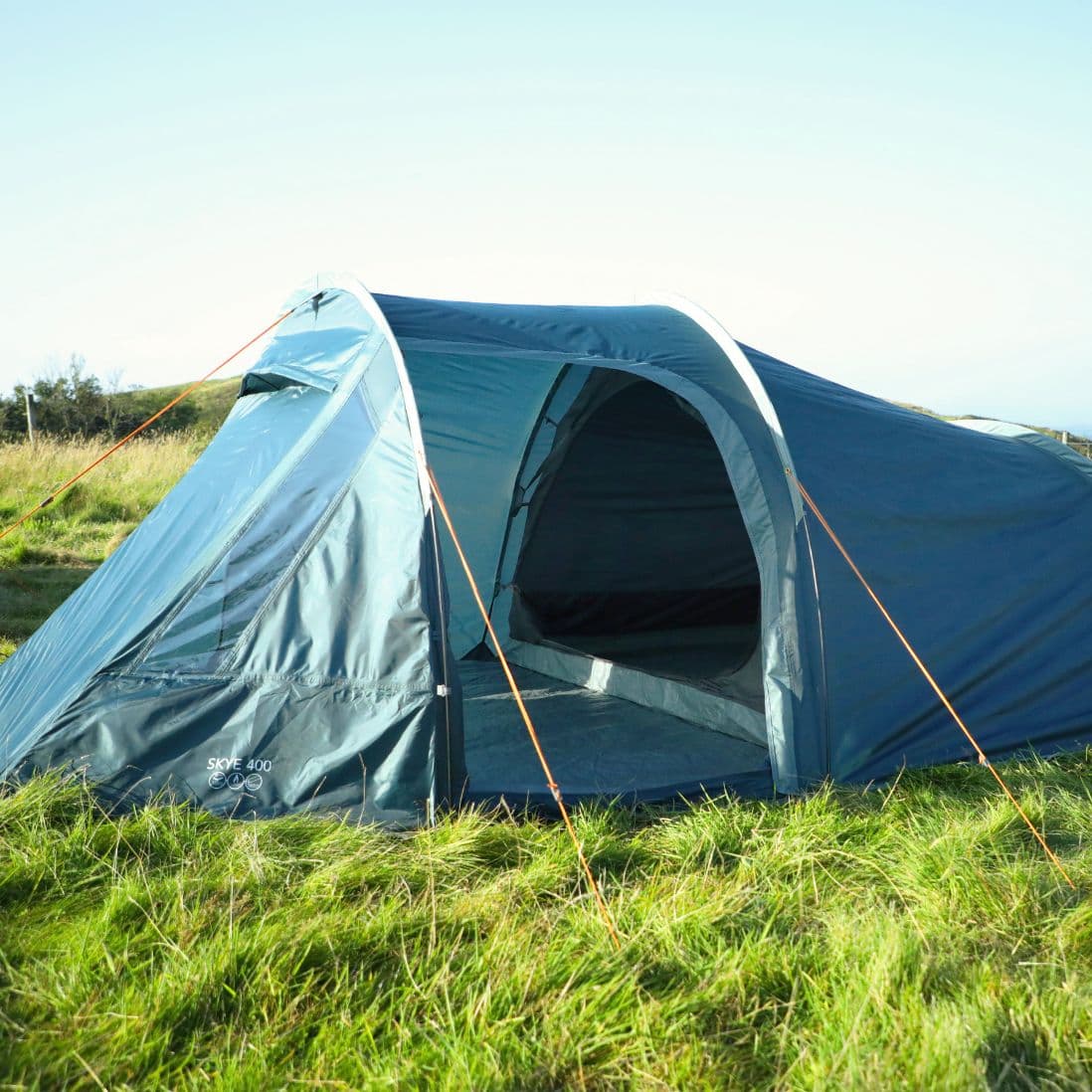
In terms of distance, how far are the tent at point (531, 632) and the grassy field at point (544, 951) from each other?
0.80ft

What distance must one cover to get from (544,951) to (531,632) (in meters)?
2.85

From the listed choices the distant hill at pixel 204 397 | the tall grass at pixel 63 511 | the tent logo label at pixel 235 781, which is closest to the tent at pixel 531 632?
the tent logo label at pixel 235 781

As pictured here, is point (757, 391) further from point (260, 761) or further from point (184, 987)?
point (184, 987)

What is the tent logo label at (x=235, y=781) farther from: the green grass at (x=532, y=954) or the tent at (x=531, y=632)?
the green grass at (x=532, y=954)

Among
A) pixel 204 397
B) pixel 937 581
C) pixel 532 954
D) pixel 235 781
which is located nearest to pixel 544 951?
pixel 532 954

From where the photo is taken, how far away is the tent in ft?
9.60

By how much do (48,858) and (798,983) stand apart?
167 cm

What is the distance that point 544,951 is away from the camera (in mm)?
2156

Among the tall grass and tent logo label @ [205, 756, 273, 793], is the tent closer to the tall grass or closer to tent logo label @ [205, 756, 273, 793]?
tent logo label @ [205, 756, 273, 793]

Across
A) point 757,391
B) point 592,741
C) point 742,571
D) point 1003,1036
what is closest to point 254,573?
point 592,741

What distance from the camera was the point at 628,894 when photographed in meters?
2.45

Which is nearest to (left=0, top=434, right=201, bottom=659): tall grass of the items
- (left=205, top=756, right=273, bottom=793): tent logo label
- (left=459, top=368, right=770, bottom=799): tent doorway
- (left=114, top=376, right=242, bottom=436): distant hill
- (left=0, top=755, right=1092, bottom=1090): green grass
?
(left=205, top=756, right=273, bottom=793): tent logo label

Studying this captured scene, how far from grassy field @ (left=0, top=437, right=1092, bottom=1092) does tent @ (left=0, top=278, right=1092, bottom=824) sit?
9.6 inches

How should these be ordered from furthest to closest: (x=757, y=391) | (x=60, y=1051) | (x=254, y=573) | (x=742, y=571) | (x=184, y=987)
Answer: (x=742, y=571)
(x=757, y=391)
(x=254, y=573)
(x=184, y=987)
(x=60, y=1051)
